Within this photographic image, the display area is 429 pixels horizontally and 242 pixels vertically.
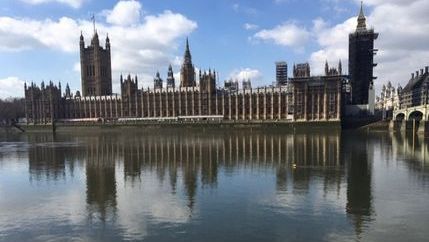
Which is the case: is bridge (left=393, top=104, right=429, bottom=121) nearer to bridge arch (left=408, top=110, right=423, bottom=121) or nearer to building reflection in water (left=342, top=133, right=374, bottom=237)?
bridge arch (left=408, top=110, right=423, bottom=121)

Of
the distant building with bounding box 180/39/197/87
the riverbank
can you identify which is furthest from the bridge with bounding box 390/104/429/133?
the distant building with bounding box 180/39/197/87

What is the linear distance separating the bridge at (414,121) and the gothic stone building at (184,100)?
1913 centimetres

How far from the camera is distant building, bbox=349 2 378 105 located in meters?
146

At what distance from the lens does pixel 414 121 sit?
10000 cm

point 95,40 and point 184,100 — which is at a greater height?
point 95,40

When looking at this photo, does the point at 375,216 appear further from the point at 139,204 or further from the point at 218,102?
the point at 218,102

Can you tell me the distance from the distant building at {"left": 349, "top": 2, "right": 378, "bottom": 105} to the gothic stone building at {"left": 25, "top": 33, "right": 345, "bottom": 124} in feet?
42.8

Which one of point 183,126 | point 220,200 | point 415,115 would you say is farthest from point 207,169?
point 415,115

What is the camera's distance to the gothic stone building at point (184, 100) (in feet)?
420

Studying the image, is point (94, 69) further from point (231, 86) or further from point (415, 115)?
point (415, 115)

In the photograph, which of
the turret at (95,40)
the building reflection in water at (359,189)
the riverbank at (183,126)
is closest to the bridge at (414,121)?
the riverbank at (183,126)

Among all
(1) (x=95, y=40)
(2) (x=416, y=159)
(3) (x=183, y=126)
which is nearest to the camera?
(2) (x=416, y=159)

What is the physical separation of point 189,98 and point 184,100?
2.25 metres

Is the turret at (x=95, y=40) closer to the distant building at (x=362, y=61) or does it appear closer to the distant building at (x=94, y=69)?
the distant building at (x=94, y=69)
